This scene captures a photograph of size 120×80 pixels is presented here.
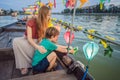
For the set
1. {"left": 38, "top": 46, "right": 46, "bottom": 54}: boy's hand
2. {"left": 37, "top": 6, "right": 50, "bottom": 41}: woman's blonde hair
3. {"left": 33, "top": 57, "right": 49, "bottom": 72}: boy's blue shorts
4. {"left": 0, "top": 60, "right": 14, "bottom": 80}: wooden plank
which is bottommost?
{"left": 0, "top": 60, "right": 14, "bottom": 80}: wooden plank

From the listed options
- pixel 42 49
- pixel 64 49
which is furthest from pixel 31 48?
pixel 64 49

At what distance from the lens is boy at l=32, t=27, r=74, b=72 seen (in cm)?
228

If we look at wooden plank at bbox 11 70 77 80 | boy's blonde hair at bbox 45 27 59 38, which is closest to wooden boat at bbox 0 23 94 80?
wooden plank at bbox 11 70 77 80

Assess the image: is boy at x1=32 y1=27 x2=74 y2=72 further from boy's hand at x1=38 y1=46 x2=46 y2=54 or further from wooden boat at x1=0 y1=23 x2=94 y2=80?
wooden boat at x1=0 y1=23 x2=94 y2=80

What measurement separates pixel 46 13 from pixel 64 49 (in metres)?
0.69

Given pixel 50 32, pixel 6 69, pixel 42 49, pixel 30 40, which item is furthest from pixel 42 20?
pixel 6 69

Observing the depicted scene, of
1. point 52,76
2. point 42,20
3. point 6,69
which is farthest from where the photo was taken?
point 6,69

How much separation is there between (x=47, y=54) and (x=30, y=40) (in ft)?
1.24

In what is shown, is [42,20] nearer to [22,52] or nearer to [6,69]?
[22,52]

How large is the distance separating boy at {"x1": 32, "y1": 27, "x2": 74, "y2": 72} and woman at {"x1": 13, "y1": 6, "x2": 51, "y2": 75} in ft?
0.62

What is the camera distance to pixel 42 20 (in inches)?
94.3

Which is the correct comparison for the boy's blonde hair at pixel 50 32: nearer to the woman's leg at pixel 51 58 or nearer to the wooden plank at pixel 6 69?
the woman's leg at pixel 51 58

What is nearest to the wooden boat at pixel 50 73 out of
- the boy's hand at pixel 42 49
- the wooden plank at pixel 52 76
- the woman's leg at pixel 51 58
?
the wooden plank at pixel 52 76

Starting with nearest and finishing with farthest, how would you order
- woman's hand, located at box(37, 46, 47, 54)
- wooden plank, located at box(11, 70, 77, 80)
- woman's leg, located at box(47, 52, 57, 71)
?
wooden plank, located at box(11, 70, 77, 80)
woman's hand, located at box(37, 46, 47, 54)
woman's leg, located at box(47, 52, 57, 71)
